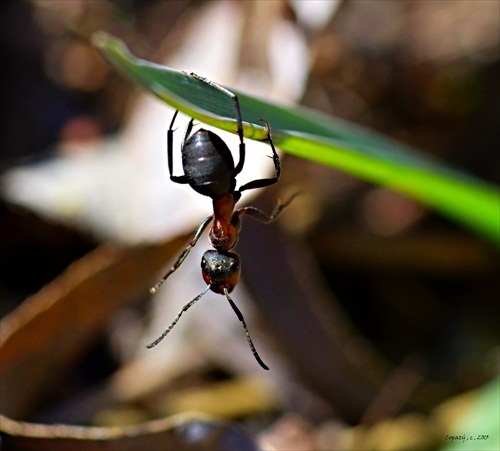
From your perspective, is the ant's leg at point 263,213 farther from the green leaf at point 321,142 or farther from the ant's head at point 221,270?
the green leaf at point 321,142

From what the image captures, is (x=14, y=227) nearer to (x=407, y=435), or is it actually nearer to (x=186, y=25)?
(x=186, y=25)

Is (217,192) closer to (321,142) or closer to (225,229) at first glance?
(225,229)

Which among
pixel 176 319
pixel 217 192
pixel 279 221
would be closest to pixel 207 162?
pixel 217 192

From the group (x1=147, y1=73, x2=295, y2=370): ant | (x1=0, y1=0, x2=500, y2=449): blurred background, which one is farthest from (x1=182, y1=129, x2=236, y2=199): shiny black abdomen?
(x1=0, y1=0, x2=500, y2=449): blurred background

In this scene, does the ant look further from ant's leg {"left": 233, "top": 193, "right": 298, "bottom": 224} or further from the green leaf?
the green leaf

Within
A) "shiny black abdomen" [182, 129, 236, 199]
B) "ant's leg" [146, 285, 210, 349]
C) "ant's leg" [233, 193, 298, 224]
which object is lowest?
"ant's leg" [146, 285, 210, 349]

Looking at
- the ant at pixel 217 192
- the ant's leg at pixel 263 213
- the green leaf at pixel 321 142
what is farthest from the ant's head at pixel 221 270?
the green leaf at pixel 321 142

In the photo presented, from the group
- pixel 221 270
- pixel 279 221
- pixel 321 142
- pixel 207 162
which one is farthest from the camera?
pixel 279 221
